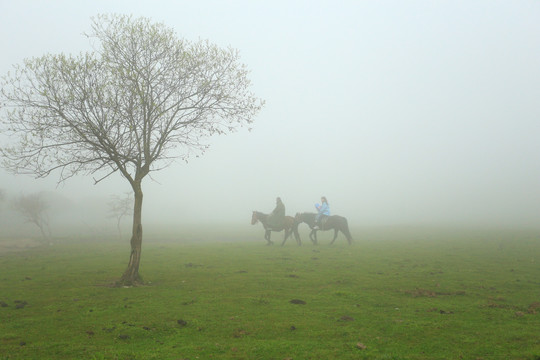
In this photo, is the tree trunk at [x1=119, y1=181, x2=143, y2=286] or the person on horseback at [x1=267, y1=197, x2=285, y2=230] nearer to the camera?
the tree trunk at [x1=119, y1=181, x2=143, y2=286]

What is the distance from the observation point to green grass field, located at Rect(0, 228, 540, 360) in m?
7.78

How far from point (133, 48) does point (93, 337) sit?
12965 mm

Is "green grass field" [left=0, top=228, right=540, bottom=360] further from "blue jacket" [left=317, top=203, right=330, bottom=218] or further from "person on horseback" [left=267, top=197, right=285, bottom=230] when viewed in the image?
"person on horseback" [left=267, top=197, right=285, bottom=230]

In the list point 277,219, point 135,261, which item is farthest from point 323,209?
point 135,261

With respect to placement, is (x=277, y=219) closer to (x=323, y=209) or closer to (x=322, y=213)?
(x=322, y=213)

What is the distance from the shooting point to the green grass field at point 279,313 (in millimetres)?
7781

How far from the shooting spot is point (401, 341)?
815 centimetres

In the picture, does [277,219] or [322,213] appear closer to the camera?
[322,213]

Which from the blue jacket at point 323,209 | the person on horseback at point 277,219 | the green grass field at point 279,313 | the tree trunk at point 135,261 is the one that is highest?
the blue jacket at point 323,209

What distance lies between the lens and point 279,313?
1055 centimetres

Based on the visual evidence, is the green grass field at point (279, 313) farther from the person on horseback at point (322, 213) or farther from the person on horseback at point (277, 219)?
the person on horseback at point (277, 219)

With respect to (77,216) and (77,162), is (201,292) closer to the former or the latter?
(77,162)

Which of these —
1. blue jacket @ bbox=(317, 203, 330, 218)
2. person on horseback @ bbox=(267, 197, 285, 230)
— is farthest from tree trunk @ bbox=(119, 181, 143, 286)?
blue jacket @ bbox=(317, 203, 330, 218)

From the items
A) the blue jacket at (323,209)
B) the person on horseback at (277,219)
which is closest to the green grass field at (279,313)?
the blue jacket at (323,209)
